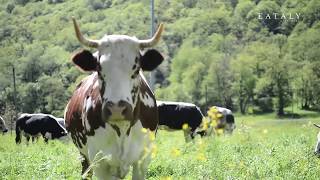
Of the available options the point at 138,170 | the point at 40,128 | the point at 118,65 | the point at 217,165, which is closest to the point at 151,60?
the point at 118,65

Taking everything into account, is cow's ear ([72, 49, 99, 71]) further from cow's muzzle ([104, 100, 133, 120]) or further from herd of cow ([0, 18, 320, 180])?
cow's muzzle ([104, 100, 133, 120])

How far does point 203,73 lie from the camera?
129 metres

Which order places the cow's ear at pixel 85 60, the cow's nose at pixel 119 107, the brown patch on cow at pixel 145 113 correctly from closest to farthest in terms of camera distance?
the cow's nose at pixel 119 107 < the cow's ear at pixel 85 60 < the brown patch on cow at pixel 145 113

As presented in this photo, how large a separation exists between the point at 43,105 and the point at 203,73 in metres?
44.4

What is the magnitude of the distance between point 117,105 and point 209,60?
431 ft

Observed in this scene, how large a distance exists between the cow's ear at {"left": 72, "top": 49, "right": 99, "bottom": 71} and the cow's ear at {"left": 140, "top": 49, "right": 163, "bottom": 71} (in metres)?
0.58

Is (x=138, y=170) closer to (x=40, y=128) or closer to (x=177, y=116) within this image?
(x=177, y=116)

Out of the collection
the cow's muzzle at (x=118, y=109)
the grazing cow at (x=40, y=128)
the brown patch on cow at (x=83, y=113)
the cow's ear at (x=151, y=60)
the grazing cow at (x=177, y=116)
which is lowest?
the grazing cow at (x=40, y=128)

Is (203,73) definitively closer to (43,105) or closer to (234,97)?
(234,97)

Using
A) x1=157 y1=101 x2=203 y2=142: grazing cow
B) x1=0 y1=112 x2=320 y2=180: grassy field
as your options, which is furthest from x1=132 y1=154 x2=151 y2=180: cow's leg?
x1=157 y1=101 x2=203 y2=142: grazing cow

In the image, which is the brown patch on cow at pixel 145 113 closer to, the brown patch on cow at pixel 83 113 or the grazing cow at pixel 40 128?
the brown patch on cow at pixel 83 113

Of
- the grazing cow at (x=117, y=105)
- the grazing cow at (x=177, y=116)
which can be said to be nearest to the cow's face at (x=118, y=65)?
the grazing cow at (x=117, y=105)

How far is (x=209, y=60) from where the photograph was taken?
13675 cm

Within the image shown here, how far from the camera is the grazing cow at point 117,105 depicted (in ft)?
20.7
